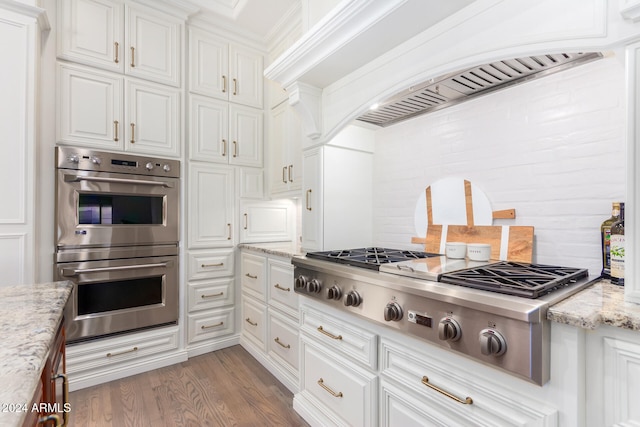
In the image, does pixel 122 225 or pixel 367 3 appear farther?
pixel 122 225

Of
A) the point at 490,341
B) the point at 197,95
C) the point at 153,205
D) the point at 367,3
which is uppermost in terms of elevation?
the point at 197,95

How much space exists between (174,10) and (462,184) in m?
2.70

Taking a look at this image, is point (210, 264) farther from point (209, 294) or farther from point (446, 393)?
point (446, 393)

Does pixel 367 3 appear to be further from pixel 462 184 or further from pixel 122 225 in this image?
pixel 122 225

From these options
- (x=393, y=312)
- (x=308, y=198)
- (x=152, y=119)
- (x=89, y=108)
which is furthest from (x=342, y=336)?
(x=89, y=108)

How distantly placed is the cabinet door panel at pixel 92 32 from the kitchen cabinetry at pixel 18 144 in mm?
247

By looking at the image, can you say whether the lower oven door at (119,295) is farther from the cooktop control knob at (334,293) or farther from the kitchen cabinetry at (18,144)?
the cooktop control knob at (334,293)

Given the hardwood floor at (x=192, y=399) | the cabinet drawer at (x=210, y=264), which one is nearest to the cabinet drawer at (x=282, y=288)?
the hardwood floor at (x=192, y=399)

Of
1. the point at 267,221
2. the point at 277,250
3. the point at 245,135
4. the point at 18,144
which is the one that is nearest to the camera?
the point at 18,144

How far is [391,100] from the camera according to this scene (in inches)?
66.4

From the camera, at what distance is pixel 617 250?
1046 millimetres

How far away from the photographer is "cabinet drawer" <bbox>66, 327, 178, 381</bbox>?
2172 mm

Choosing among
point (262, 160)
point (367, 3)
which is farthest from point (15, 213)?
point (367, 3)

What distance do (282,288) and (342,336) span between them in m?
0.79
